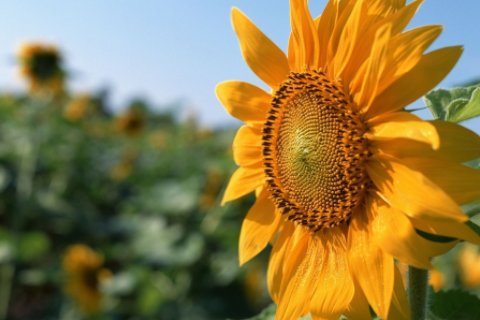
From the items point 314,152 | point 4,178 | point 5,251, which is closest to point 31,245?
point 5,251

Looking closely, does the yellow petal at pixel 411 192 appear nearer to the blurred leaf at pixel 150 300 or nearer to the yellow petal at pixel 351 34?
the yellow petal at pixel 351 34

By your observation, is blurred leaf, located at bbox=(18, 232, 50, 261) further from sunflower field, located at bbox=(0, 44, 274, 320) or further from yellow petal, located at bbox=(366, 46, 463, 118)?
yellow petal, located at bbox=(366, 46, 463, 118)

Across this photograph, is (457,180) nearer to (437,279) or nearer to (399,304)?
(399,304)

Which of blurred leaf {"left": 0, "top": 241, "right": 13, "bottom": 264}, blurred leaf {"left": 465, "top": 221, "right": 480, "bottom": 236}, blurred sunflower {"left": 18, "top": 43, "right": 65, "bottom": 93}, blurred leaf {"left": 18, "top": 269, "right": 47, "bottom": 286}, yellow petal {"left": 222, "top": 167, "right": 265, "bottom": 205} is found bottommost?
blurred leaf {"left": 18, "top": 269, "right": 47, "bottom": 286}

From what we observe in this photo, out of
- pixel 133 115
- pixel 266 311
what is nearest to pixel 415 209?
pixel 266 311

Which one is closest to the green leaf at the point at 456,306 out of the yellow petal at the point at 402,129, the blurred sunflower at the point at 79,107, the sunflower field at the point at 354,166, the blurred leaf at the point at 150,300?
the sunflower field at the point at 354,166

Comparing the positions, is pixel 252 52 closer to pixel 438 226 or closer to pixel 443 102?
pixel 443 102

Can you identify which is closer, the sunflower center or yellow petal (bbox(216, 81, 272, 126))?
the sunflower center

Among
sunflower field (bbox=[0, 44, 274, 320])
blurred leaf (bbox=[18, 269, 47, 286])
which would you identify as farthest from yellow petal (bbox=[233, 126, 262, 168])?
blurred leaf (bbox=[18, 269, 47, 286])

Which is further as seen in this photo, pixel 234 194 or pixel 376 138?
pixel 234 194
